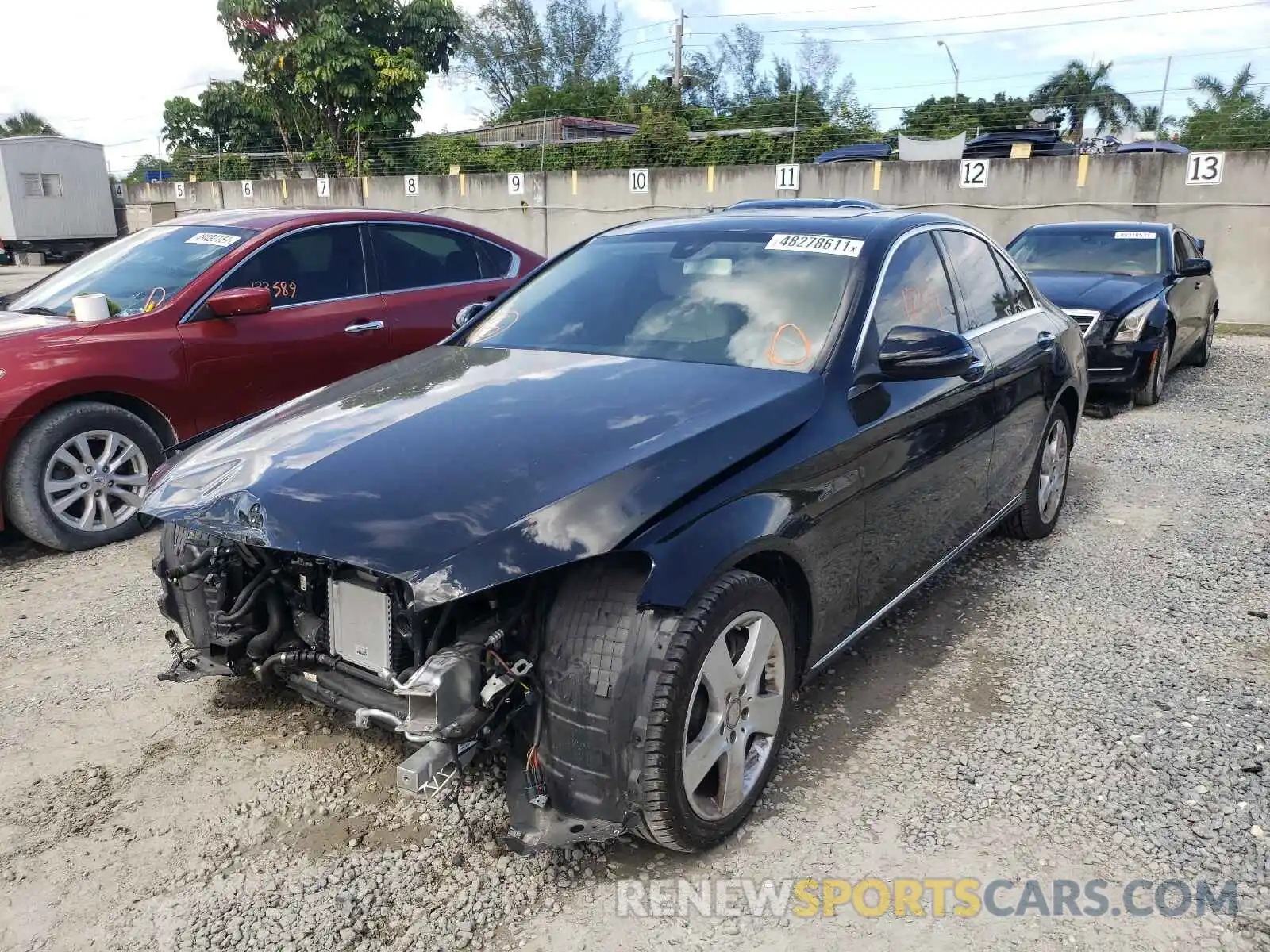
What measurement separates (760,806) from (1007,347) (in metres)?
2.38

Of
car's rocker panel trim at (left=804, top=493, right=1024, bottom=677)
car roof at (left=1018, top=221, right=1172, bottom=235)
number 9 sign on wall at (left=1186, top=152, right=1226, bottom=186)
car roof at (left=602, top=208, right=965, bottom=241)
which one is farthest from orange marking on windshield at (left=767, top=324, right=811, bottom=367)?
number 9 sign on wall at (left=1186, top=152, right=1226, bottom=186)

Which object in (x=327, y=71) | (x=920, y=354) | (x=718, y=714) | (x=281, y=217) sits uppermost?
(x=327, y=71)

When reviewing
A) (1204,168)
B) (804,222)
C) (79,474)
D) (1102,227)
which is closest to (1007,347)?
(804,222)

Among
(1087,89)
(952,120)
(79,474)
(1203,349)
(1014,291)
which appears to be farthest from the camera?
(1087,89)

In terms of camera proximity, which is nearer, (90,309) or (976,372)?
(976,372)

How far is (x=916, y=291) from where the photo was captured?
352cm

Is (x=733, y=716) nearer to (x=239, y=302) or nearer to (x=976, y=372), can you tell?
(x=976, y=372)

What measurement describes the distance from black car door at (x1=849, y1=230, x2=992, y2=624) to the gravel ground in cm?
48

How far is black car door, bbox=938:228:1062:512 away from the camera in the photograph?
3957mm

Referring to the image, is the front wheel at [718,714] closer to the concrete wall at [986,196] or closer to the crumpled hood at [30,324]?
the crumpled hood at [30,324]

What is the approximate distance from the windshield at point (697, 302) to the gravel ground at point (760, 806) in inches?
50.7

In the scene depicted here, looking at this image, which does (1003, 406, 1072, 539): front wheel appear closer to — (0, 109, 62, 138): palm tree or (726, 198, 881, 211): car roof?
(726, 198, 881, 211): car roof

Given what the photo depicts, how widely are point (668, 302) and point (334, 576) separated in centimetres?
159

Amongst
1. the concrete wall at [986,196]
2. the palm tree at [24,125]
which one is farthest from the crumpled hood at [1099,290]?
the palm tree at [24,125]
